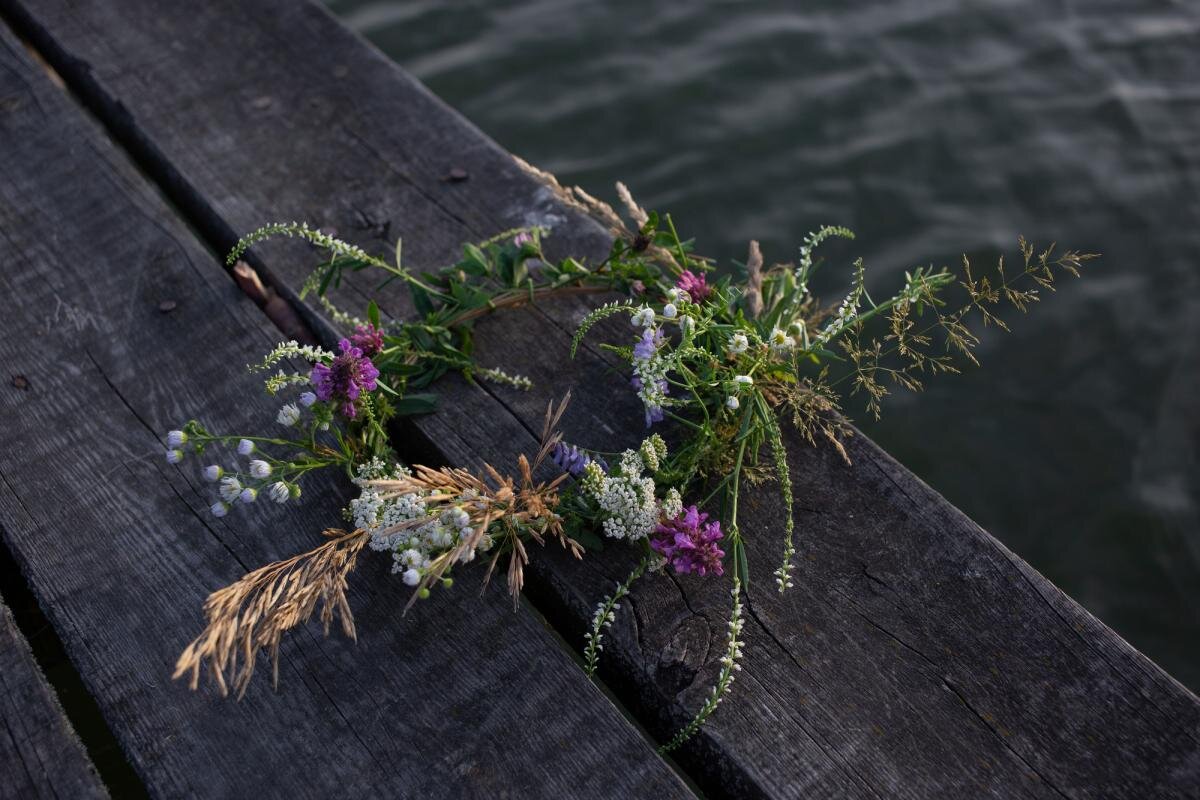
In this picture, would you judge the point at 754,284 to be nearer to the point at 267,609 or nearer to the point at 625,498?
the point at 625,498

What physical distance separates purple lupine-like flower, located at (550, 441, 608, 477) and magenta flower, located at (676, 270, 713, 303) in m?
0.45

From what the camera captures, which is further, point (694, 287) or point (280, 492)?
point (694, 287)

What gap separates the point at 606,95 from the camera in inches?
199

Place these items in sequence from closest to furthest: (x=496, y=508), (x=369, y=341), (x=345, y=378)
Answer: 1. (x=496, y=508)
2. (x=345, y=378)
3. (x=369, y=341)

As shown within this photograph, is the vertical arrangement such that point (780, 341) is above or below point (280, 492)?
above

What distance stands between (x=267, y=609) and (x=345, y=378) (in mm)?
533

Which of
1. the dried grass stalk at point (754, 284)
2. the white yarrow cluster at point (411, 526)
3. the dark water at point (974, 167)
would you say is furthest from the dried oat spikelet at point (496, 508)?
the dark water at point (974, 167)

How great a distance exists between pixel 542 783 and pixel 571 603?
0.38 metres

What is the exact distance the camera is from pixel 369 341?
95.3 inches

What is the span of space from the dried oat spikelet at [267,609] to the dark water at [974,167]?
96.0 inches

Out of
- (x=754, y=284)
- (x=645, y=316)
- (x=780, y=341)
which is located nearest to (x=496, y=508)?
(x=645, y=316)

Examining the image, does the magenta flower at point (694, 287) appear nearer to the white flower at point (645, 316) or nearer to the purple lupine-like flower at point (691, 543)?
the white flower at point (645, 316)

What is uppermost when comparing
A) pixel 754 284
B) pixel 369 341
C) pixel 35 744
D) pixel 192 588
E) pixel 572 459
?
pixel 754 284

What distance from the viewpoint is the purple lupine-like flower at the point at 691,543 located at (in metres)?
2.13
